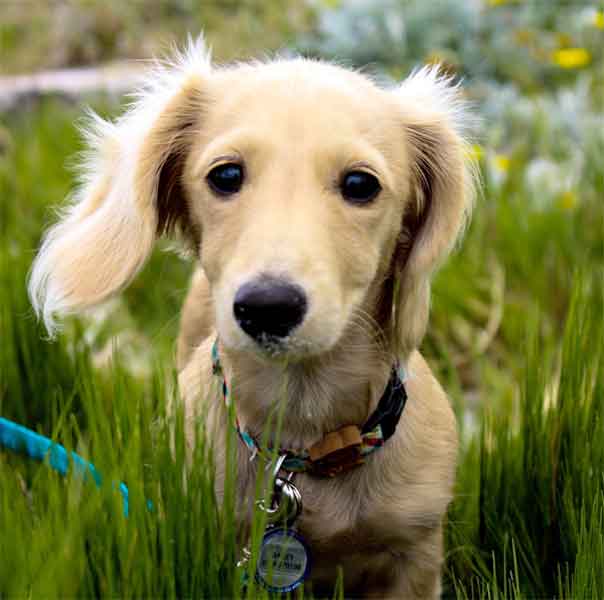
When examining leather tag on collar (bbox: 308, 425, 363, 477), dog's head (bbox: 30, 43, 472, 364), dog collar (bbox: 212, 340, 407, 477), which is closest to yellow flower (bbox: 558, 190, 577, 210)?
dog's head (bbox: 30, 43, 472, 364)

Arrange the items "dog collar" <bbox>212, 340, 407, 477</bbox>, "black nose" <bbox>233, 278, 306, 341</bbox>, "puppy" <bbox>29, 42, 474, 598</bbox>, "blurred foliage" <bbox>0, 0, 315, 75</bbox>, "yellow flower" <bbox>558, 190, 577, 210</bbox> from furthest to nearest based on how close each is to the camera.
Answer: "blurred foliage" <bbox>0, 0, 315, 75</bbox>, "yellow flower" <bbox>558, 190, 577, 210</bbox>, "dog collar" <bbox>212, 340, 407, 477</bbox>, "puppy" <bbox>29, 42, 474, 598</bbox>, "black nose" <bbox>233, 278, 306, 341</bbox>

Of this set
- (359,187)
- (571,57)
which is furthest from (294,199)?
(571,57)

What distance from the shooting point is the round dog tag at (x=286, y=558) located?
182 centimetres

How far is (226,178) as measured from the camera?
1.83 metres

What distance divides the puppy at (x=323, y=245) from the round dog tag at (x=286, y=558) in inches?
1.8

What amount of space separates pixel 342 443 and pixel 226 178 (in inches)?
22.6

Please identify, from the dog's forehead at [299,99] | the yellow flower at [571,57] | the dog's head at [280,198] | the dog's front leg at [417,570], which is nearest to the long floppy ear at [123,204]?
the dog's head at [280,198]

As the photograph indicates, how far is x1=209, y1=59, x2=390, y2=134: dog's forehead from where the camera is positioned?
180 cm

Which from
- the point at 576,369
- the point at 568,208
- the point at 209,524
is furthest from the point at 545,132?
the point at 209,524

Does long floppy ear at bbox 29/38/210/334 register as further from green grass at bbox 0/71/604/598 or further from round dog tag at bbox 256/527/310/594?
round dog tag at bbox 256/527/310/594

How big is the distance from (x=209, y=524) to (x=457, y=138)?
1025 mm

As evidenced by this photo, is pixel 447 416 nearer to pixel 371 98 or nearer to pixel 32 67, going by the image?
pixel 371 98

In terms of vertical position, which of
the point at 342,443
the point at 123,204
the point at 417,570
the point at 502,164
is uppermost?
the point at 502,164

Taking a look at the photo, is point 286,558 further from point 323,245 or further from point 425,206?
point 425,206
